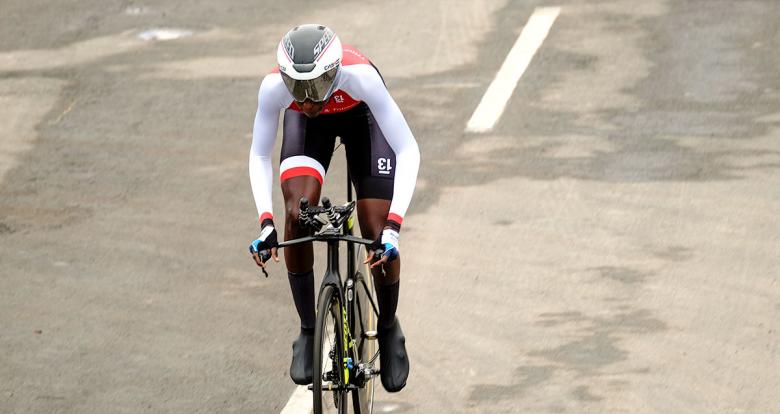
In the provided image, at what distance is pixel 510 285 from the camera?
9852mm

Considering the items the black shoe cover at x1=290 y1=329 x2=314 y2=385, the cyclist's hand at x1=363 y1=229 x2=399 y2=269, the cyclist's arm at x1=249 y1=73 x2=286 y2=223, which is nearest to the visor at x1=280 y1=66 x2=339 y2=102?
the cyclist's arm at x1=249 y1=73 x2=286 y2=223

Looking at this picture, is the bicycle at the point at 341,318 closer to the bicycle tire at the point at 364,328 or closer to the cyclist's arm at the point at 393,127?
the bicycle tire at the point at 364,328

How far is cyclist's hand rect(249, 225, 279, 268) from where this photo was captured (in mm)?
6859

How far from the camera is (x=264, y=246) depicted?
6871 mm

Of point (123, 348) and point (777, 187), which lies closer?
point (123, 348)

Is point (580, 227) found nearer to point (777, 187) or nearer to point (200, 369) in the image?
point (777, 187)

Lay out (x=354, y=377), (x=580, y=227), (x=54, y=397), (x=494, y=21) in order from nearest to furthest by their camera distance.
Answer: (x=354, y=377)
(x=54, y=397)
(x=580, y=227)
(x=494, y=21)

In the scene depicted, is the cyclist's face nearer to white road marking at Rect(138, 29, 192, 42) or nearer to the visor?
the visor

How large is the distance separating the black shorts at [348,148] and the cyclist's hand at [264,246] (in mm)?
525

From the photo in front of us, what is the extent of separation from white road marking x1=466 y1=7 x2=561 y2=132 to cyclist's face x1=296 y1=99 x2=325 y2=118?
6.03 metres

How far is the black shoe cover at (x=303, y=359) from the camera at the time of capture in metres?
7.48

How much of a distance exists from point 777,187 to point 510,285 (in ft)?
9.07

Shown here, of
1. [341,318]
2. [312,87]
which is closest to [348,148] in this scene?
[312,87]

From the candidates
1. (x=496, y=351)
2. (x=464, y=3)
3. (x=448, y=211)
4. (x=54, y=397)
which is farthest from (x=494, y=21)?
(x=54, y=397)
